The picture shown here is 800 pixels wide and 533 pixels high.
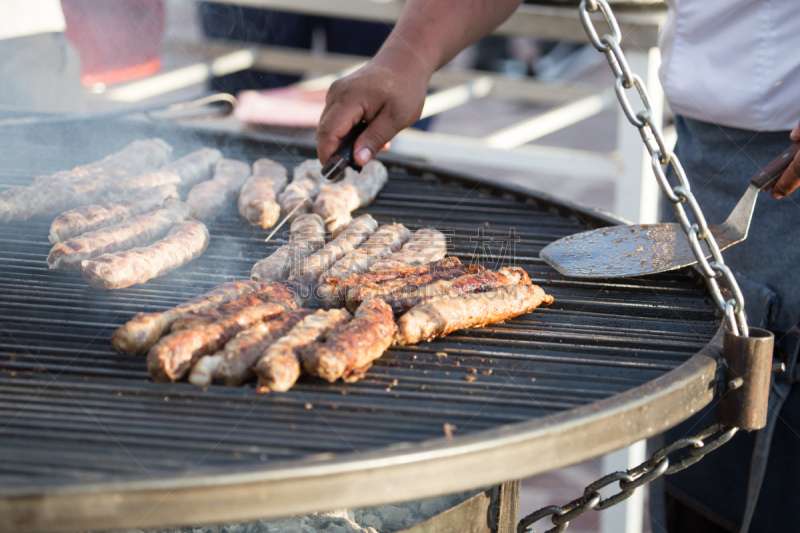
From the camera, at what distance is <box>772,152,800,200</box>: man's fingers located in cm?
230

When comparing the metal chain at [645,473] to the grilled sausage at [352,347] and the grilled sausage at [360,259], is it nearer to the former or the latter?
the grilled sausage at [352,347]

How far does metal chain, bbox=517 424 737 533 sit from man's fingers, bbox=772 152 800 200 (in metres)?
0.87

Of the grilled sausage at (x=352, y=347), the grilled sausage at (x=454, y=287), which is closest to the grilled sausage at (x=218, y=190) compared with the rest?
the grilled sausage at (x=454, y=287)

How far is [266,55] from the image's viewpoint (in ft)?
25.1

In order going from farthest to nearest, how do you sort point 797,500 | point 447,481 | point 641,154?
point 641,154 → point 797,500 → point 447,481

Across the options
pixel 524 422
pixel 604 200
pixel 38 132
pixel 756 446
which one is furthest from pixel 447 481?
pixel 604 200

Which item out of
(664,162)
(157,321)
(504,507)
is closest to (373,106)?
(157,321)

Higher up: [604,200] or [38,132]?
[38,132]

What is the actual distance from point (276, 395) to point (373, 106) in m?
1.63

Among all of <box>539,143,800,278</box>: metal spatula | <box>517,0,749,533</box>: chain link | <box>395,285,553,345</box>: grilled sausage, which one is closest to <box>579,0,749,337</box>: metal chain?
<box>517,0,749,533</box>: chain link

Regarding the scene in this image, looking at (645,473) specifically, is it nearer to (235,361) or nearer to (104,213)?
(235,361)

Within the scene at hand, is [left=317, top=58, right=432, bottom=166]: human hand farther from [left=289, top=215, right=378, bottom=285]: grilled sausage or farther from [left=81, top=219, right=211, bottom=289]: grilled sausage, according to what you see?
[left=81, top=219, right=211, bottom=289]: grilled sausage

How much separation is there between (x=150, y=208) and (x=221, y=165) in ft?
2.08

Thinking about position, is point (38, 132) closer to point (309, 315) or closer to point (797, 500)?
point (309, 315)
